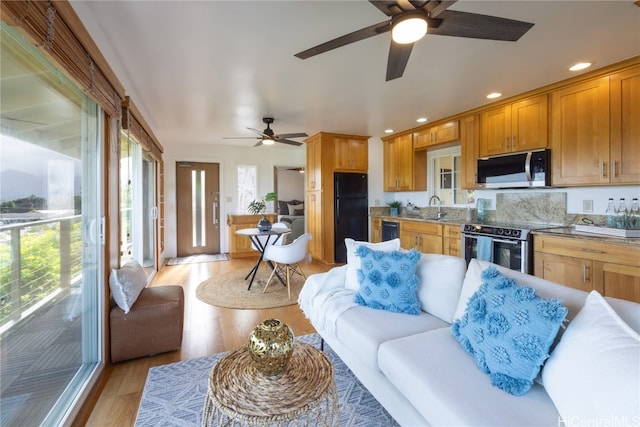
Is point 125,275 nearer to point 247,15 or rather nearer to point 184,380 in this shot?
point 184,380

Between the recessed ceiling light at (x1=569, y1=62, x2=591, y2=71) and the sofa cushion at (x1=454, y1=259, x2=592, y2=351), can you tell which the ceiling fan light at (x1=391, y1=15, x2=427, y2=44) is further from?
the recessed ceiling light at (x1=569, y1=62, x2=591, y2=71)

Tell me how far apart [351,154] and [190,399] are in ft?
14.4

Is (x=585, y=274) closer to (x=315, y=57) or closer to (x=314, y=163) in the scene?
(x=315, y=57)

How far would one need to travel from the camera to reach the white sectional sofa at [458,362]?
883 millimetres

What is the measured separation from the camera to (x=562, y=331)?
44.7 inches

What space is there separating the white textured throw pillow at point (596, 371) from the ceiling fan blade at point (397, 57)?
1530mm

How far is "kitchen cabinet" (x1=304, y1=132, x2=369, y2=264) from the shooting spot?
16.7 ft

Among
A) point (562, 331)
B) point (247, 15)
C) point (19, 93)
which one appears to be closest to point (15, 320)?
point (19, 93)

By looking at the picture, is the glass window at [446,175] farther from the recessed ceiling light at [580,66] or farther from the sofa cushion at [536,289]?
the sofa cushion at [536,289]

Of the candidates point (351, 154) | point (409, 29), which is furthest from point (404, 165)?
point (409, 29)

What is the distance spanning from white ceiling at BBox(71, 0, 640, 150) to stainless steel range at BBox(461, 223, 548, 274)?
5.04 ft

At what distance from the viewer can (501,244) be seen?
3.27 metres

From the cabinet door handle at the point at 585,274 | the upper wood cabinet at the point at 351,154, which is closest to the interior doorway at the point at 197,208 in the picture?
the upper wood cabinet at the point at 351,154

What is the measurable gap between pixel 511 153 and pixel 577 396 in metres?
3.19
